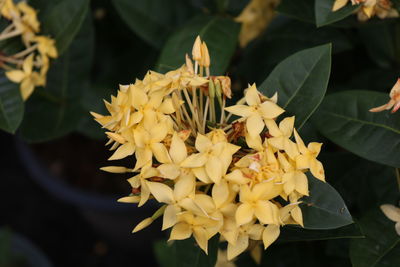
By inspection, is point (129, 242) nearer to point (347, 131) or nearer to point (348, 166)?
point (348, 166)

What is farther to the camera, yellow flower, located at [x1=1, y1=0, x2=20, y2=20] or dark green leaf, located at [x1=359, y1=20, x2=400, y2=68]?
dark green leaf, located at [x1=359, y1=20, x2=400, y2=68]

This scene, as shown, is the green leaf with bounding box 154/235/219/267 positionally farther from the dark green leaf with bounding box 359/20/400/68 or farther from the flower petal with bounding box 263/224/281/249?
the dark green leaf with bounding box 359/20/400/68

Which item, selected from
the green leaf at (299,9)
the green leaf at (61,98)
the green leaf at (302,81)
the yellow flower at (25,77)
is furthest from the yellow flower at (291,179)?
the green leaf at (61,98)

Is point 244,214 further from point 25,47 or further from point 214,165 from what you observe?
point 25,47

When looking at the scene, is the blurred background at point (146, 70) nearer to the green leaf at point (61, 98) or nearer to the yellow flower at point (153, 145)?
the green leaf at point (61, 98)

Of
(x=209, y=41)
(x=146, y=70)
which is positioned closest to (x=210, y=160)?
(x=209, y=41)

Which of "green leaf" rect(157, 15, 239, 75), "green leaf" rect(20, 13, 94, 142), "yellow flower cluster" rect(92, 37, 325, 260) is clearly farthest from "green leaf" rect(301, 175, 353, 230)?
"green leaf" rect(20, 13, 94, 142)
